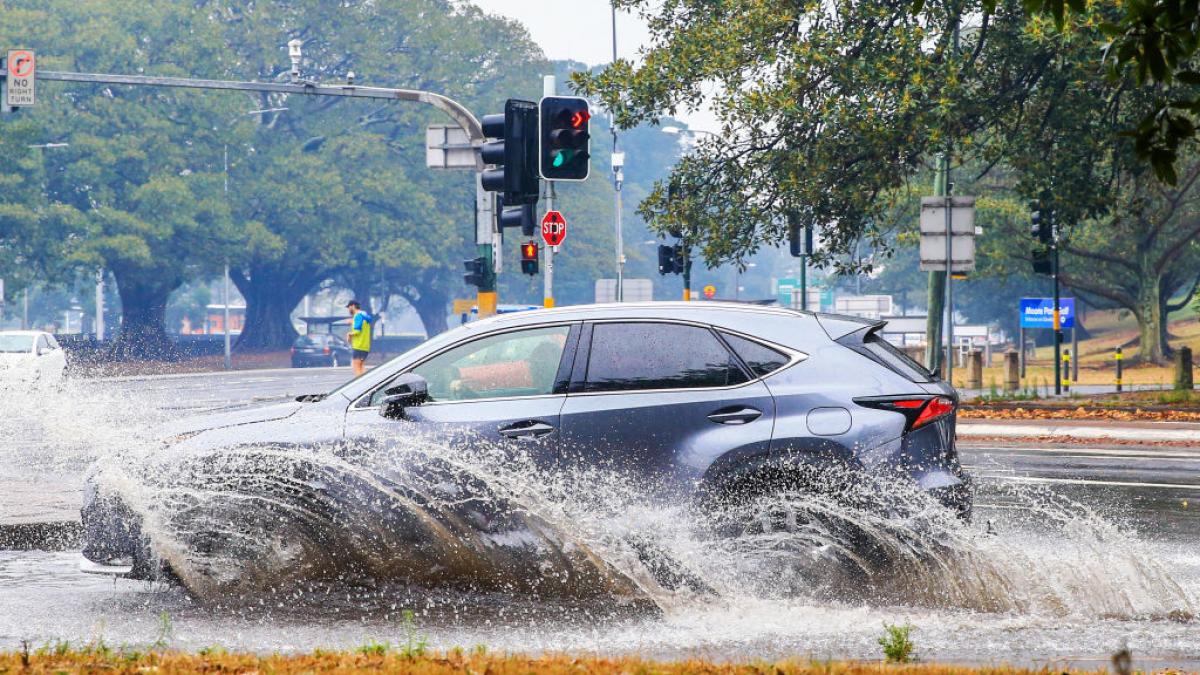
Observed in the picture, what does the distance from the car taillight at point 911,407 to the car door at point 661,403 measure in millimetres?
538

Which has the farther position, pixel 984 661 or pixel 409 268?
pixel 409 268

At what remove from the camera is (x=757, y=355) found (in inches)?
316

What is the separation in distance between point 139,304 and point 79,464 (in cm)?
4783

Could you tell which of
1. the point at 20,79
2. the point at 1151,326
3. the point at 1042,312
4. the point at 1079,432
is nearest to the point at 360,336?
the point at 20,79

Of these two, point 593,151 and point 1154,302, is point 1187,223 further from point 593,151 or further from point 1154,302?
point 593,151

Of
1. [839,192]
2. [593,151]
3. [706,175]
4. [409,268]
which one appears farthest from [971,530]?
[593,151]

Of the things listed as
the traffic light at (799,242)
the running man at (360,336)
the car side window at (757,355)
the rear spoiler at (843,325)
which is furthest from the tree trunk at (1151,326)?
the car side window at (757,355)

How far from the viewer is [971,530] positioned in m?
7.92

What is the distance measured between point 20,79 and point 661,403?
22.2 metres

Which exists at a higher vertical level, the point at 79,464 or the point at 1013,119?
the point at 1013,119

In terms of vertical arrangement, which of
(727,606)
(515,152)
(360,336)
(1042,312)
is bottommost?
(727,606)

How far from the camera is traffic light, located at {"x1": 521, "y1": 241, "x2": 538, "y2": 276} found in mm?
23531

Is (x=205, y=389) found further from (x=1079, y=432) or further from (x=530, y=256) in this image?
(x=1079, y=432)

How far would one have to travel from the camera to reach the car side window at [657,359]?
796cm
